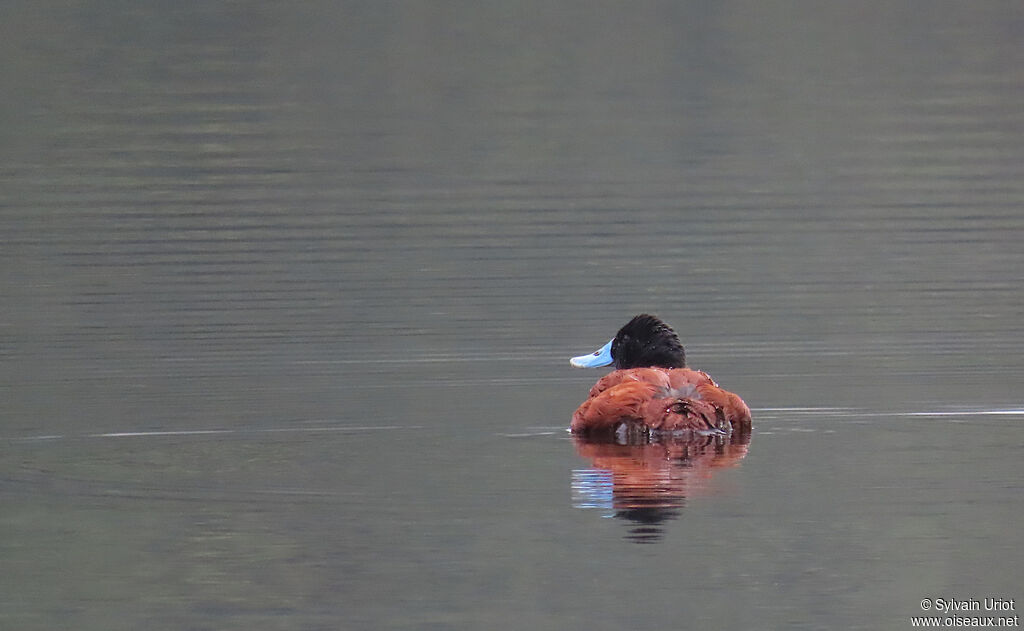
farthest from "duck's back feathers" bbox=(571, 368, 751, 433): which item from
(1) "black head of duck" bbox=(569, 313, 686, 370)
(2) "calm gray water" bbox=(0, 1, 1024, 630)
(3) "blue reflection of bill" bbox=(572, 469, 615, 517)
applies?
(1) "black head of duck" bbox=(569, 313, 686, 370)

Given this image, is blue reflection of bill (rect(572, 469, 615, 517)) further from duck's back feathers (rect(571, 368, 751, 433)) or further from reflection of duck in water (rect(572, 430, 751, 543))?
duck's back feathers (rect(571, 368, 751, 433))

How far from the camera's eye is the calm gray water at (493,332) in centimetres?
806

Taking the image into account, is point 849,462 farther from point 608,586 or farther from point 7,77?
point 7,77

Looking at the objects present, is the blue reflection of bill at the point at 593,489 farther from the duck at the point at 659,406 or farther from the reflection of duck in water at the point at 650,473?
the duck at the point at 659,406

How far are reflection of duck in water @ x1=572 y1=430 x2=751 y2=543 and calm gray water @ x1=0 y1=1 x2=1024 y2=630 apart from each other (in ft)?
0.10

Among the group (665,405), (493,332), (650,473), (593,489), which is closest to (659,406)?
(665,405)

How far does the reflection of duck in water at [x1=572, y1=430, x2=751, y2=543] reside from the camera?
8.79m

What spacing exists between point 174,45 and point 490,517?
89.7 ft

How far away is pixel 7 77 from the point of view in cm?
3175

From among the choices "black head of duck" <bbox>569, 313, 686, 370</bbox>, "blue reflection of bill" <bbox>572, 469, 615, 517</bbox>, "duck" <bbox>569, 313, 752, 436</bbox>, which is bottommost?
"blue reflection of bill" <bbox>572, 469, 615, 517</bbox>

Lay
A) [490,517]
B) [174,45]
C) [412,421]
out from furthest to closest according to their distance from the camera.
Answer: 1. [174,45]
2. [412,421]
3. [490,517]

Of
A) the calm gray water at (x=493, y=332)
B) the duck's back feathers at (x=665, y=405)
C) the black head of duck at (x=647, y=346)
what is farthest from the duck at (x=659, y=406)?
the black head of duck at (x=647, y=346)

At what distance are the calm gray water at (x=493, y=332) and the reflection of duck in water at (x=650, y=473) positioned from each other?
0.03m

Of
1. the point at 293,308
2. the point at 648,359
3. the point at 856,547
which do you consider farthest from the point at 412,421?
the point at 293,308
